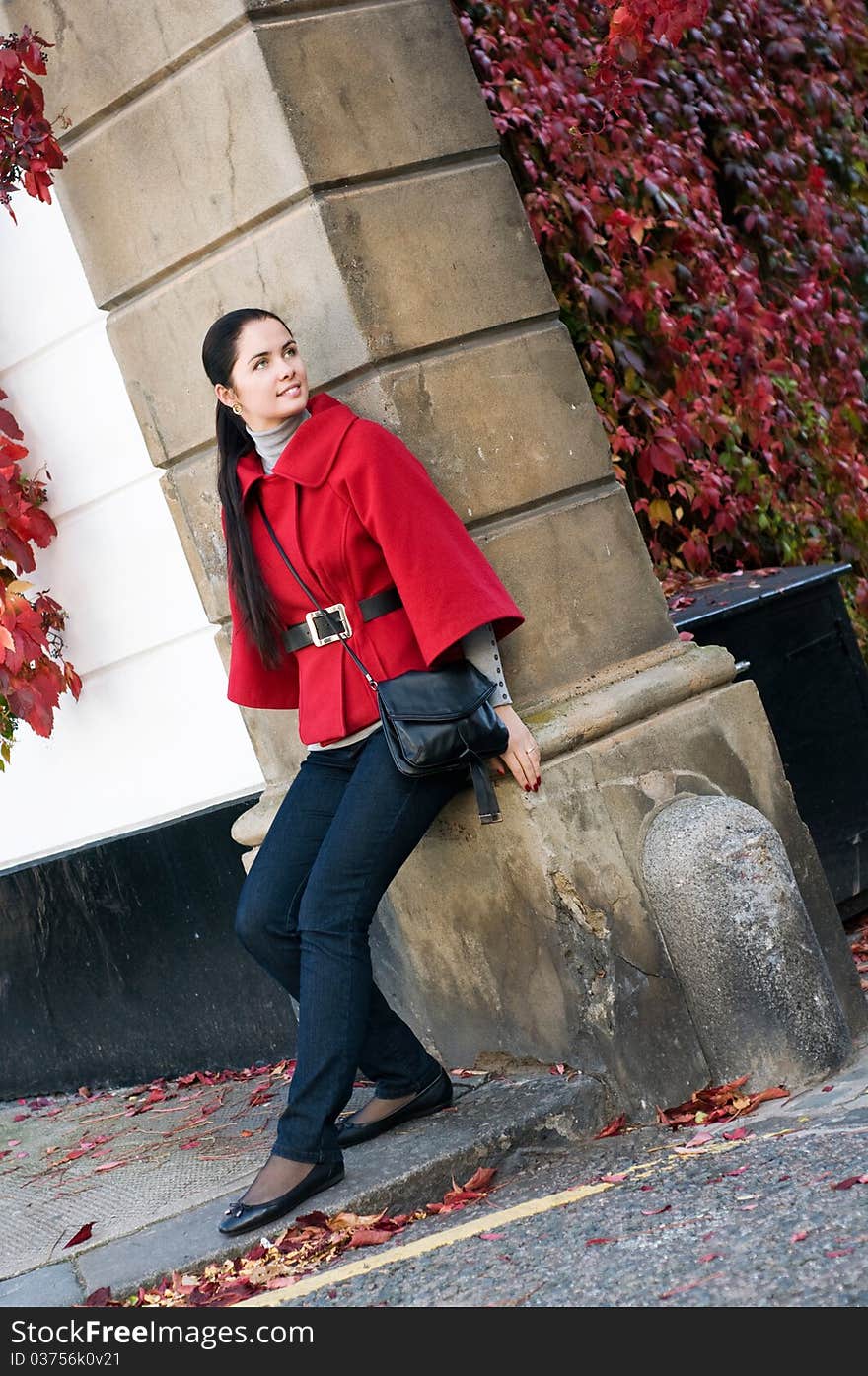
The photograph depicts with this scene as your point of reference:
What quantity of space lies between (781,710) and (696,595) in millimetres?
539

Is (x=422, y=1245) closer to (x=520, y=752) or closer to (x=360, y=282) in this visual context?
(x=520, y=752)

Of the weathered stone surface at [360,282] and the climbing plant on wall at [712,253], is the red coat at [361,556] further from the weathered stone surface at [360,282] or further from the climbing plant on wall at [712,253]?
the climbing plant on wall at [712,253]

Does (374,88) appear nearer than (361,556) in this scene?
No

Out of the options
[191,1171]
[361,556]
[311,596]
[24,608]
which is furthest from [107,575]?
[191,1171]

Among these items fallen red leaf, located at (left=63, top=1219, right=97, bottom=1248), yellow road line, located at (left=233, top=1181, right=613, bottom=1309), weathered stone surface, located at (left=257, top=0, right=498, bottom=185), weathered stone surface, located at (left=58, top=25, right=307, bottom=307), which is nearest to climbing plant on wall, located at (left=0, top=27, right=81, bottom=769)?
weathered stone surface, located at (left=58, top=25, right=307, bottom=307)

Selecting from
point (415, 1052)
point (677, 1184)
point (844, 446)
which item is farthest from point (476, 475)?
point (844, 446)

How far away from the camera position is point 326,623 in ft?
12.2

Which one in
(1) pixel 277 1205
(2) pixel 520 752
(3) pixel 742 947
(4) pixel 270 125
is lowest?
(1) pixel 277 1205

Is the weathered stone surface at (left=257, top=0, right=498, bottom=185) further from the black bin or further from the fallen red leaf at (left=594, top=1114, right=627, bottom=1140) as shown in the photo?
the fallen red leaf at (left=594, top=1114, right=627, bottom=1140)

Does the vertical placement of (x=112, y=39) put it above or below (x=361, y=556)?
above

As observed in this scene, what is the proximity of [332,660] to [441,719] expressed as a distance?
325mm

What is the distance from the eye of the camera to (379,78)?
4066 millimetres

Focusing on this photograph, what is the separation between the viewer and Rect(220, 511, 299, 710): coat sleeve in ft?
13.1

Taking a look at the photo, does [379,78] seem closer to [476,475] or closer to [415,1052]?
[476,475]
